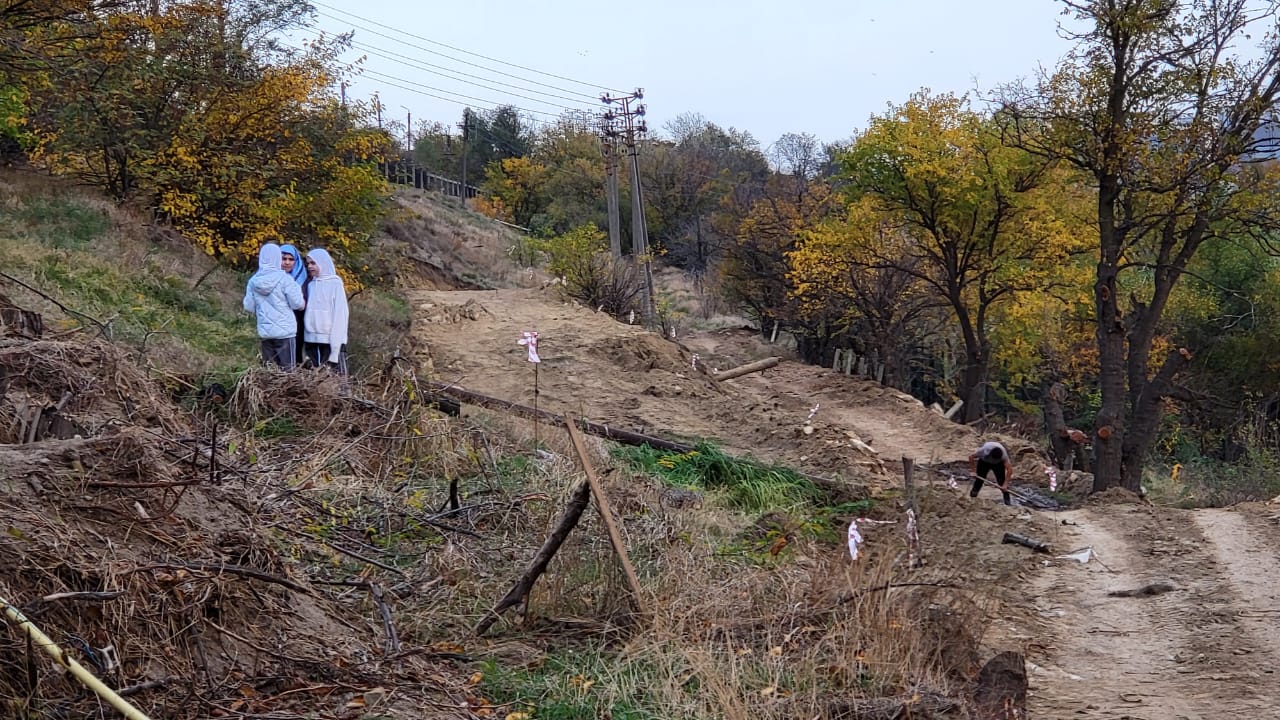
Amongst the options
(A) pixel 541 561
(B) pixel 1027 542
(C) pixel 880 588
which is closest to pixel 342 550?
(A) pixel 541 561

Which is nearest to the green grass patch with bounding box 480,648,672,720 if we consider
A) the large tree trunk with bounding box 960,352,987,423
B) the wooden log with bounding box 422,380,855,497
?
the wooden log with bounding box 422,380,855,497

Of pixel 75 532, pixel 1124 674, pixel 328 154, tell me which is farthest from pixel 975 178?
pixel 75 532

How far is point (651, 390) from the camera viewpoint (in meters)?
17.6

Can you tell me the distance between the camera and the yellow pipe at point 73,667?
9.48 feet

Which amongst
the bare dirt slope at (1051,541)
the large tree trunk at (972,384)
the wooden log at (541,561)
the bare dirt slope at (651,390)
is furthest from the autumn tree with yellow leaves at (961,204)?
the wooden log at (541,561)

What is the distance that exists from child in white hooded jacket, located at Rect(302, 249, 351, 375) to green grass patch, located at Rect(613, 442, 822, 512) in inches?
118

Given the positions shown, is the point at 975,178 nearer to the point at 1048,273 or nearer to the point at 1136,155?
the point at 1048,273

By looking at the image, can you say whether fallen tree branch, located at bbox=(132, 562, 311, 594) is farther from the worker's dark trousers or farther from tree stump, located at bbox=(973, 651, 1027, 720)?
the worker's dark trousers

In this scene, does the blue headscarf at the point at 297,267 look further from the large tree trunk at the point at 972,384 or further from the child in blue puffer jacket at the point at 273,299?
the large tree trunk at the point at 972,384

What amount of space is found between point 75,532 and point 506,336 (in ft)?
54.7

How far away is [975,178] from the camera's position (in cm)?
2342

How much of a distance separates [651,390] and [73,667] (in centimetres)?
1473

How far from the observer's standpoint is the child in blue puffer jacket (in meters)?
9.99

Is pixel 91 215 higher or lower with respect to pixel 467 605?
higher
